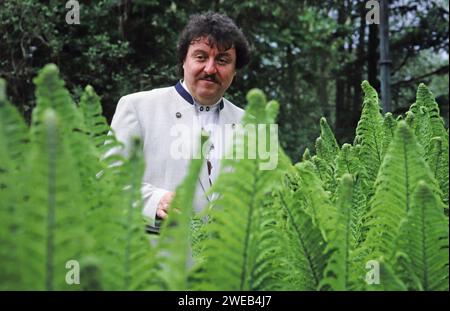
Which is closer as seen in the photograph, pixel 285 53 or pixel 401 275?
pixel 401 275

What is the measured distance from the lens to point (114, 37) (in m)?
10.2

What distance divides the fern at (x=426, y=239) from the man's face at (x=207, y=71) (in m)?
1.63

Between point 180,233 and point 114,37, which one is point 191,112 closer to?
point 180,233

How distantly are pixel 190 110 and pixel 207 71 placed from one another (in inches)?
6.9

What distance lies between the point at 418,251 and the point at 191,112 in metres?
1.68

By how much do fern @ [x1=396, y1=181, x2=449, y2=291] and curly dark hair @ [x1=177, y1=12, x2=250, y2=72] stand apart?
1779 millimetres

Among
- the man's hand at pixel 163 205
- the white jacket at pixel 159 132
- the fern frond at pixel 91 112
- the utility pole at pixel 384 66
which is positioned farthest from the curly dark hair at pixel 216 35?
the utility pole at pixel 384 66

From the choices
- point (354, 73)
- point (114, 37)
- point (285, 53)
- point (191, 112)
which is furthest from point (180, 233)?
point (354, 73)

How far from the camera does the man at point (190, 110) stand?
1.98 m

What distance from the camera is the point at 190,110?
89.4 inches

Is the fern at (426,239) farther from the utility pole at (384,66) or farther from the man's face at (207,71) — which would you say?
the utility pole at (384,66)

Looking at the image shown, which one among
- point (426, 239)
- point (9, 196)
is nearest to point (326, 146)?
point (426, 239)

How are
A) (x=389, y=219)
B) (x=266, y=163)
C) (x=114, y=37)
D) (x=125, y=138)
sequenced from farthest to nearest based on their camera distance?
1. (x=114, y=37)
2. (x=125, y=138)
3. (x=389, y=219)
4. (x=266, y=163)
